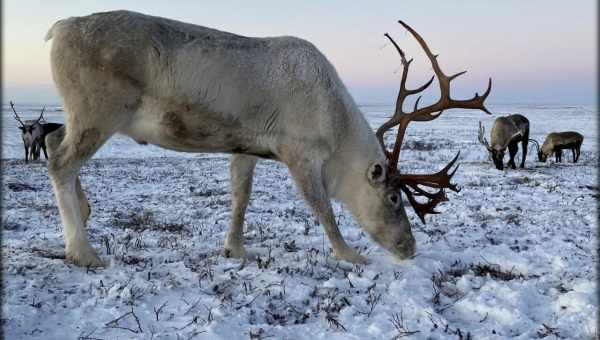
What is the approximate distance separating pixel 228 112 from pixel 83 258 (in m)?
1.63

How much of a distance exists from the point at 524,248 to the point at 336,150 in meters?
2.12

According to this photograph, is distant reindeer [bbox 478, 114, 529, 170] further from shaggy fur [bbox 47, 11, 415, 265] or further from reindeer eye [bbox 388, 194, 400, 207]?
shaggy fur [bbox 47, 11, 415, 265]

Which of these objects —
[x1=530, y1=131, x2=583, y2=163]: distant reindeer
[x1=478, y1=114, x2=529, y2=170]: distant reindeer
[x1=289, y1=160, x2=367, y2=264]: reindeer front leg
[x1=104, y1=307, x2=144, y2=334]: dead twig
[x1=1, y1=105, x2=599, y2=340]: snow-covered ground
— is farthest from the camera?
[x1=530, y1=131, x2=583, y2=163]: distant reindeer

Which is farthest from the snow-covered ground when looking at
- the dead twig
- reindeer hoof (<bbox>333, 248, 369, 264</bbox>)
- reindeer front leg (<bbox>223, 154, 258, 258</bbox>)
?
reindeer front leg (<bbox>223, 154, 258, 258</bbox>)

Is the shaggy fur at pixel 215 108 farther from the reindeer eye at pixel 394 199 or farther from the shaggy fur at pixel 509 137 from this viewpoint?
the shaggy fur at pixel 509 137

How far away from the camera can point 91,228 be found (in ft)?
18.9

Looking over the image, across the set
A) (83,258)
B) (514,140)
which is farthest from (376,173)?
(514,140)

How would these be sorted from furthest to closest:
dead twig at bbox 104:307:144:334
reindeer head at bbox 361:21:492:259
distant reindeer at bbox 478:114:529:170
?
distant reindeer at bbox 478:114:529:170, reindeer head at bbox 361:21:492:259, dead twig at bbox 104:307:144:334

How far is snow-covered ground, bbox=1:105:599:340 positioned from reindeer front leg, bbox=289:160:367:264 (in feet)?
0.56

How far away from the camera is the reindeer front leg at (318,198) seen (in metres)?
4.45

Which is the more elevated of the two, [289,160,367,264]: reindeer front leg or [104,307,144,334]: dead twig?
[289,160,367,264]: reindeer front leg

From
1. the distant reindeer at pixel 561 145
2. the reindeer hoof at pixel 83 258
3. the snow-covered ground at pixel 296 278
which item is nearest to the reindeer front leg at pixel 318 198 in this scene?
the snow-covered ground at pixel 296 278

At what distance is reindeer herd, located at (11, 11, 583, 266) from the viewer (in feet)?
13.1

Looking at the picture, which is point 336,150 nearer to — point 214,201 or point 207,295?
point 207,295
